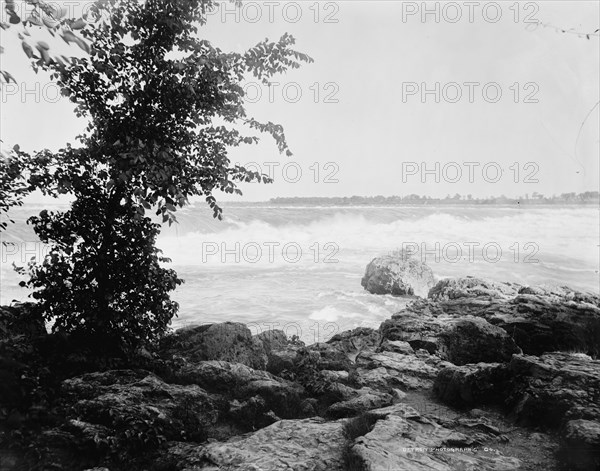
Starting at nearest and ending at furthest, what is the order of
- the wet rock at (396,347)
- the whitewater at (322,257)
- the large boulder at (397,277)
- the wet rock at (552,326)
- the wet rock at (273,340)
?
the wet rock at (552,326) < the wet rock at (273,340) < the wet rock at (396,347) < the whitewater at (322,257) < the large boulder at (397,277)

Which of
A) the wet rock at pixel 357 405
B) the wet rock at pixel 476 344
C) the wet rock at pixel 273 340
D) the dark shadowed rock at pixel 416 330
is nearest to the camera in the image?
the wet rock at pixel 357 405

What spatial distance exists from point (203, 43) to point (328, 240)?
34023mm

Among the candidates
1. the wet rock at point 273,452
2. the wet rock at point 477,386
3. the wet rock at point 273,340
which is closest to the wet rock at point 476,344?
the wet rock at point 477,386

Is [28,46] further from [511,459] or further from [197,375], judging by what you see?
[511,459]

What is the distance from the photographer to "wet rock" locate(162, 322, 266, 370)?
6438 mm

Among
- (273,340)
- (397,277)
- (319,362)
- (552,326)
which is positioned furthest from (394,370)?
(397,277)

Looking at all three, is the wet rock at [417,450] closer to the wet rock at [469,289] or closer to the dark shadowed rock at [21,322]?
the dark shadowed rock at [21,322]

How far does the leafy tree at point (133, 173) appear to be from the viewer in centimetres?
466

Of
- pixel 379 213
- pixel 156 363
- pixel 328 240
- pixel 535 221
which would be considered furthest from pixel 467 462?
pixel 535 221

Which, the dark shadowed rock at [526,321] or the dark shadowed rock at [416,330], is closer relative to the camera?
the dark shadowed rock at [526,321]

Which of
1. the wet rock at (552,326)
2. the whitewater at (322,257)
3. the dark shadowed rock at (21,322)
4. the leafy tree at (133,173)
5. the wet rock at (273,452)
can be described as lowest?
the whitewater at (322,257)

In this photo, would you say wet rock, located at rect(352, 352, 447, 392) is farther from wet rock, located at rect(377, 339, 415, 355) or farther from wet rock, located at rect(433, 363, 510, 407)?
wet rock, located at rect(433, 363, 510, 407)

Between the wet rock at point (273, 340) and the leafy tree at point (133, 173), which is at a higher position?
the leafy tree at point (133, 173)

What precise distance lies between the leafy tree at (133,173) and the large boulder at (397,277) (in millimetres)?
13839
